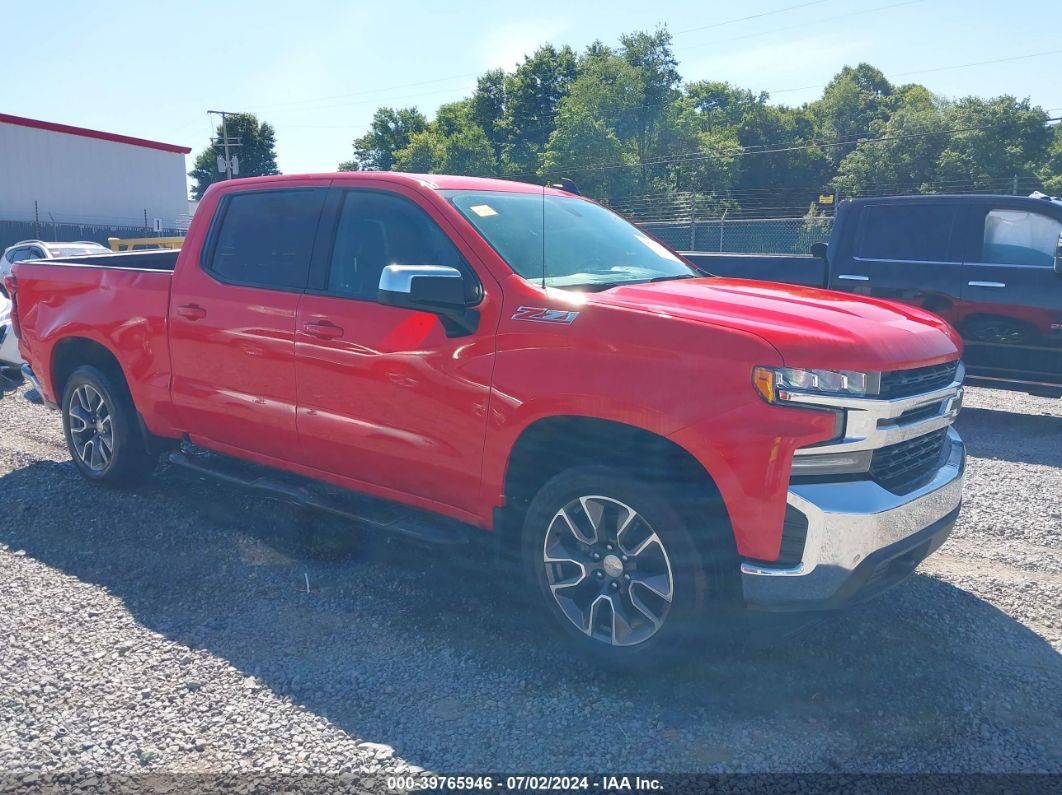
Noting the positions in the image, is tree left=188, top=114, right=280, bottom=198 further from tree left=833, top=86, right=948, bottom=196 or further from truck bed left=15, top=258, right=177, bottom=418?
truck bed left=15, top=258, right=177, bottom=418

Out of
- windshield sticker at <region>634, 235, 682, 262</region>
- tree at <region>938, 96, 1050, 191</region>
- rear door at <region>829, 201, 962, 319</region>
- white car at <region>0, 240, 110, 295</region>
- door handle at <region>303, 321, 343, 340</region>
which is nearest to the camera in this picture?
door handle at <region>303, 321, 343, 340</region>

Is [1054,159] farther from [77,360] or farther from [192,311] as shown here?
[192,311]

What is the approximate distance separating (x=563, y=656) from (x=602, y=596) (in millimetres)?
385

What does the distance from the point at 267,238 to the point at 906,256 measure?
20.6 ft

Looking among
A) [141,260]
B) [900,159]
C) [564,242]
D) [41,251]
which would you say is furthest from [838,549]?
[900,159]

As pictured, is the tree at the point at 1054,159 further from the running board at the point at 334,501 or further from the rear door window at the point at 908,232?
the running board at the point at 334,501

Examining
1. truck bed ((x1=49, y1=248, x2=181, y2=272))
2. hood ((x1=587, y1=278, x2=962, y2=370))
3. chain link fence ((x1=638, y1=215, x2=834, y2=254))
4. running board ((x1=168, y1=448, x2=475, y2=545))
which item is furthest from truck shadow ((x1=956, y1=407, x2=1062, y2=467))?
chain link fence ((x1=638, y1=215, x2=834, y2=254))

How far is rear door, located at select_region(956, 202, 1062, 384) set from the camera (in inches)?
316

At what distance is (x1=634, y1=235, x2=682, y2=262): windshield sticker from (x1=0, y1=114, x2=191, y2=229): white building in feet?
129

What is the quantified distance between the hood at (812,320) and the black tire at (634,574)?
682mm

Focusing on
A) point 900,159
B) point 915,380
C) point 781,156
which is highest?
point 781,156

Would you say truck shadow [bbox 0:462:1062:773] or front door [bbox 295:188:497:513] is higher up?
front door [bbox 295:188:497:513]

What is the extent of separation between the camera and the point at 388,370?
13.5 ft

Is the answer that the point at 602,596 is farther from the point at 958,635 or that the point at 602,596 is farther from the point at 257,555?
the point at 257,555
